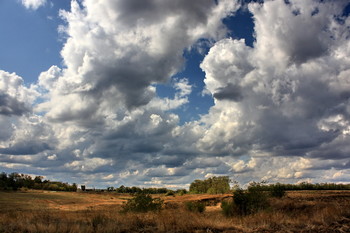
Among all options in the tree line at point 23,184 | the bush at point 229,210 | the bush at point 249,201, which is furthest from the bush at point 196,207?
the tree line at point 23,184

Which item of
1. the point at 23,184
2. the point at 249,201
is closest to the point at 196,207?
the point at 249,201

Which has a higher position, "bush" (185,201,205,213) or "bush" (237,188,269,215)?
"bush" (237,188,269,215)

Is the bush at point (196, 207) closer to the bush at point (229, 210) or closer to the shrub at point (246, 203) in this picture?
the shrub at point (246, 203)

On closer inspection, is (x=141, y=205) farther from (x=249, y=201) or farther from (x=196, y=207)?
(x=249, y=201)

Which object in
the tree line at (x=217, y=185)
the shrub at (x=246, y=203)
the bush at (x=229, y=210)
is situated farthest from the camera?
the tree line at (x=217, y=185)

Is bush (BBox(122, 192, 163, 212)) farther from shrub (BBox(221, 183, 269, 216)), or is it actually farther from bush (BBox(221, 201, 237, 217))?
shrub (BBox(221, 183, 269, 216))

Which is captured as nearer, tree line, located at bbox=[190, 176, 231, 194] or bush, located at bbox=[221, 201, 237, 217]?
bush, located at bbox=[221, 201, 237, 217]

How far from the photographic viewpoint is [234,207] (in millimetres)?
24000

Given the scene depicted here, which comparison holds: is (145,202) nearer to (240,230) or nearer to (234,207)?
(234,207)

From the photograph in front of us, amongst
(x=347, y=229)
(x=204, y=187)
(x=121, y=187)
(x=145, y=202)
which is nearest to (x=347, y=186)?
(x=204, y=187)

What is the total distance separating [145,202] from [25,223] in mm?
12065

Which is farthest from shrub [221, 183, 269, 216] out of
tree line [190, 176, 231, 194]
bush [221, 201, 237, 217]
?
tree line [190, 176, 231, 194]

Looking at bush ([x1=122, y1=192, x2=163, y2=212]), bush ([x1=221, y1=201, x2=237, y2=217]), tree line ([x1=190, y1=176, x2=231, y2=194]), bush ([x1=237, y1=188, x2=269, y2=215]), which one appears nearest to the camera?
bush ([x1=221, y1=201, x2=237, y2=217])

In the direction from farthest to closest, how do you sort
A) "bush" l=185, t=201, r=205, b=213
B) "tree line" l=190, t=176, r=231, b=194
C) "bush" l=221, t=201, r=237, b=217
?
"tree line" l=190, t=176, r=231, b=194 → "bush" l=185, t=201, r=205, b=213 → "bush" l=221, t=201, r=237, b=217
